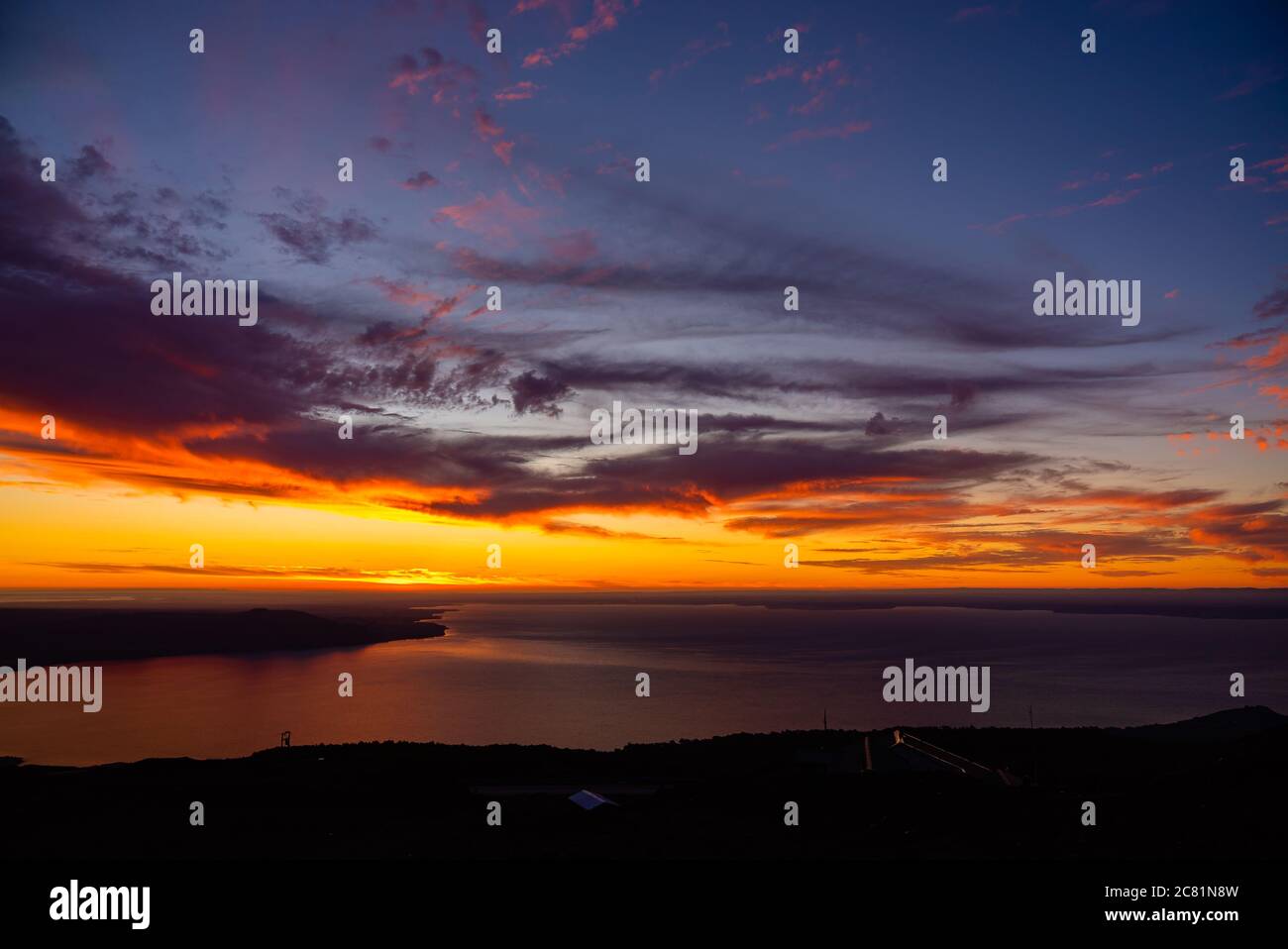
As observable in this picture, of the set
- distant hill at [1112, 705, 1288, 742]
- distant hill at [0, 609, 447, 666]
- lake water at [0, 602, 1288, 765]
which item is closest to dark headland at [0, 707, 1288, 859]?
distant hill at [1112, 705, 1288, 742]

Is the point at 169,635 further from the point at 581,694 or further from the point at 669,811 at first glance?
the point at 669,811

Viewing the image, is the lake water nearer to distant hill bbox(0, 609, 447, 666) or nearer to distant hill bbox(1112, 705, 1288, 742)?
distant hill bbox(0, 609, 447, 666)

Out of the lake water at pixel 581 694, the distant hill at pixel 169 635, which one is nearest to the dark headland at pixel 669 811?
the lake water at pixel 581 694

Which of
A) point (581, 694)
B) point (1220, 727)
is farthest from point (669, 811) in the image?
point (581, 694)

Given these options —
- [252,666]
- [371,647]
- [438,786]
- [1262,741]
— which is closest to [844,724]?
[1262,741]

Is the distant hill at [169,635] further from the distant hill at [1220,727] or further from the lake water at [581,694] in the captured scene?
the distant hill at [1220,727]
